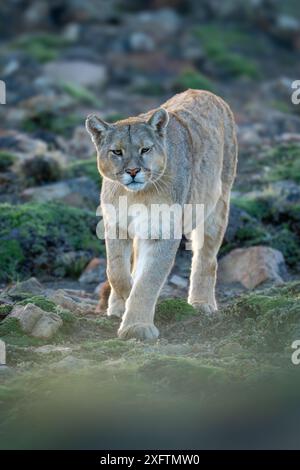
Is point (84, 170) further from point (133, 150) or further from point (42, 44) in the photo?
point (42, 44)

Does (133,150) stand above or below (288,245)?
below

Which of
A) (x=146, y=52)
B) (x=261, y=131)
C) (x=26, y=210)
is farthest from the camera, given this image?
(x=146, y=52)

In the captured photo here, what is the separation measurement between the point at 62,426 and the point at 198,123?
14.0ft

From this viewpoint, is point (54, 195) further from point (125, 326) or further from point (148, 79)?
point (148, 79)

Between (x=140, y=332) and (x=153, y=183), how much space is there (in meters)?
1.33

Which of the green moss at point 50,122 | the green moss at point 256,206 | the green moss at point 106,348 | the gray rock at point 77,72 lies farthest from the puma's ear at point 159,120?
the gray rock at point 77,72

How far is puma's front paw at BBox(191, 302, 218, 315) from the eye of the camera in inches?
457

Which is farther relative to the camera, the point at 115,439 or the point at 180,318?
the point at 180,318

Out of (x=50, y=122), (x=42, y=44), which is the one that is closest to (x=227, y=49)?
(x=42, y=44)

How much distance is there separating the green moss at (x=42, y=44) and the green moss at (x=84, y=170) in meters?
13.1

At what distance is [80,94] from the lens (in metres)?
25.2

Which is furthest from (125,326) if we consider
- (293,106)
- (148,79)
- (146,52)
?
(146,52)

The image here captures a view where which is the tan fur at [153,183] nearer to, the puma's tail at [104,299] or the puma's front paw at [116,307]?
the puma's front paw at [116,307]

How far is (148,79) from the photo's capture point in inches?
1147
